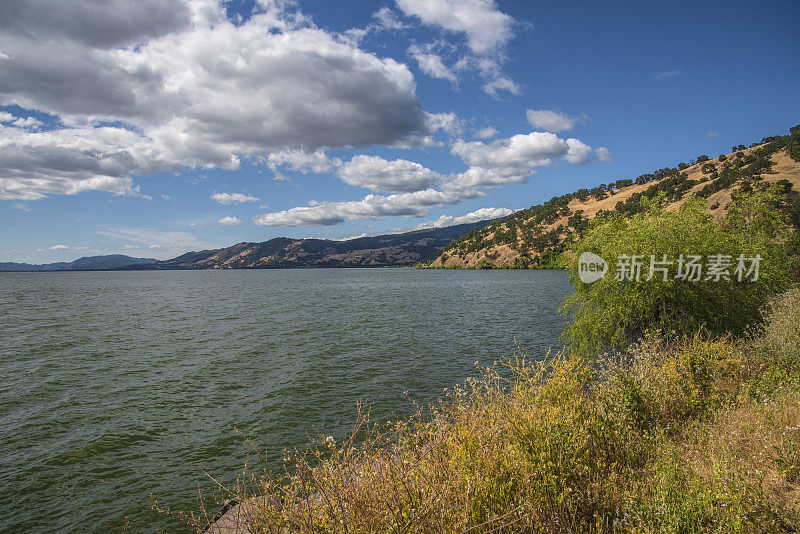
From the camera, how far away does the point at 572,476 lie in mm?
7594

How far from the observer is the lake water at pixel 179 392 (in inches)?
471

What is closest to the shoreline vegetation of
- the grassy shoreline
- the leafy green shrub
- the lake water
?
the grassy shoreline

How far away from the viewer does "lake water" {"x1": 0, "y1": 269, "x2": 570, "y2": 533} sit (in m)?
12.0

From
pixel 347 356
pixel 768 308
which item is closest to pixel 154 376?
pixel 347 356

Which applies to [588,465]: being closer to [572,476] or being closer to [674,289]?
[572,476]

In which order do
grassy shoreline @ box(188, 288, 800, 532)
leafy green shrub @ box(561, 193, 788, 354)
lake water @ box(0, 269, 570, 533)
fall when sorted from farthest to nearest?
leafy green shrub @ box(561, 193, 788, 354) → lake water @ box(0, 269, 570, 533) → grassy shoreline @ box(188, 288, 800, 532)

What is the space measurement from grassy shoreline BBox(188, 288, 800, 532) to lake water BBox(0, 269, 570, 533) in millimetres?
4428

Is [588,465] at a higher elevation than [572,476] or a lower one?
lower

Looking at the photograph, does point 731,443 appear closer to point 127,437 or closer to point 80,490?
point 80,490

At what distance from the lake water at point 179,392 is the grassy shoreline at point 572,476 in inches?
174

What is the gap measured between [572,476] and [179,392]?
2005cm

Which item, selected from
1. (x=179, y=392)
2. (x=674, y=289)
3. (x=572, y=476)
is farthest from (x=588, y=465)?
(x=179, y=392)

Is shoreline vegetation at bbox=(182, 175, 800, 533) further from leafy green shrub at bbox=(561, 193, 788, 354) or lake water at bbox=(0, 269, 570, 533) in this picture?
leafy green shrub at bbox=(561, 193, 788, 354)

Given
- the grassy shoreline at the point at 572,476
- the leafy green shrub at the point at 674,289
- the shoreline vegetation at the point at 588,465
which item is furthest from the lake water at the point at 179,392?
the leafy green shrub at the point at 674,289
